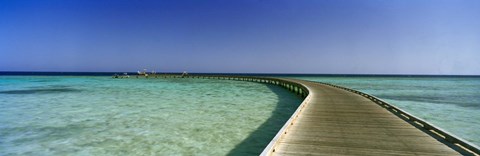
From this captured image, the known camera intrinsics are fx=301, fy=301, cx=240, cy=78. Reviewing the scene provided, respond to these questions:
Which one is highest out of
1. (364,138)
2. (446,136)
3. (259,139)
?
(446,136)

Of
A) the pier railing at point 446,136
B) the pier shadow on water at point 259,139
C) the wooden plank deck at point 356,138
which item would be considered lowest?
the pier shadow on water at point 259,139

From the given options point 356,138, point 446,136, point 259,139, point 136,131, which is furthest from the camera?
point 136,131

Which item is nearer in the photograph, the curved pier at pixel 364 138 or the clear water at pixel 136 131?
the curved pier at pixel 364 138

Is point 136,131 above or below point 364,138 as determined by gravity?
below

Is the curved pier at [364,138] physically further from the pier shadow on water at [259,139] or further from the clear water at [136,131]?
the clear water at [136,131]

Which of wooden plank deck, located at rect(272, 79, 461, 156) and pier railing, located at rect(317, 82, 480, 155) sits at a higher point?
pier railing, located at rect(317, 82, 480, 155)

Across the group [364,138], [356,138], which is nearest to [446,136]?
[364,138]

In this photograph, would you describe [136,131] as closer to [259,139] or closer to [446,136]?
[259,139]

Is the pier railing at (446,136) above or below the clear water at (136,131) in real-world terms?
above

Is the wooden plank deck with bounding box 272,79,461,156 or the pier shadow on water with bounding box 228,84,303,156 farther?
the pier shadow on water with bounding box 228,84,303,156

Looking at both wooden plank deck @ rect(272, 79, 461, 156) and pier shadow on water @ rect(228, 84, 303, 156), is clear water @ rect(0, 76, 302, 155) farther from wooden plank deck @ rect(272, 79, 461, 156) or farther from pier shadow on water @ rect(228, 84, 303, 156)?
wooden plank deck @ rect(272, 79, 461, 156)

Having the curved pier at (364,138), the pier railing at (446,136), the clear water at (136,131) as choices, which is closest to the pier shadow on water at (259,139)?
the clear water at (136,131)

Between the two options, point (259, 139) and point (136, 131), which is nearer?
point (259, 139)

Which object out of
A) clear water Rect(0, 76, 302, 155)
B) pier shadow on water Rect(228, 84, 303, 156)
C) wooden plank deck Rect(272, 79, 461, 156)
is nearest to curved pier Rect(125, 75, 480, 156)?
wooden plank deck Rect(272, 79, 461, 156)
